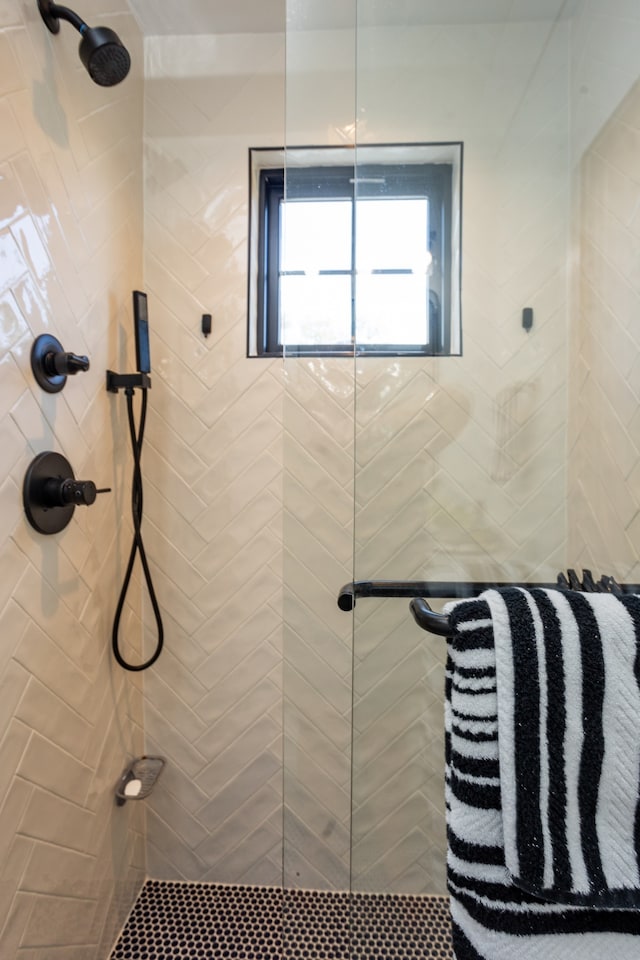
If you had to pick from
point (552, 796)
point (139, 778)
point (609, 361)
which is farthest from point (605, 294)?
point (139, 778)

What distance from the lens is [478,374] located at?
108cm

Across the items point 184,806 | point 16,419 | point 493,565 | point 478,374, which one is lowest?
point 184,806

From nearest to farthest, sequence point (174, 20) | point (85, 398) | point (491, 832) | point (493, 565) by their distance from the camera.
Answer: point (491, 832)
point (493, 565)
point (85, 398)
point (174, 20)

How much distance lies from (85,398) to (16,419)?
0.25 m

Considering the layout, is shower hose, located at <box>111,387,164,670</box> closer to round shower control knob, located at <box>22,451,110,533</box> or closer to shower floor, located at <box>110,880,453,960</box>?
round shower control knob, located at <box>22,451,110,533</box>

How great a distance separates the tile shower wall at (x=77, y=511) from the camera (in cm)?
88

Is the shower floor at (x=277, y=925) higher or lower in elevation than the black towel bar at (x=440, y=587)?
lower

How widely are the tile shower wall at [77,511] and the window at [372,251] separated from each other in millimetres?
503

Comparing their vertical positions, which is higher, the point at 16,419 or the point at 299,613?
the point at 16,419

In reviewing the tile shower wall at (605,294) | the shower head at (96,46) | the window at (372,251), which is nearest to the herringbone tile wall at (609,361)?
the tile shower wall at (605,294)

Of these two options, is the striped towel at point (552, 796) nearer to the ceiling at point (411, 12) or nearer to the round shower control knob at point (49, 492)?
the round shower control knob at point (49, 492)

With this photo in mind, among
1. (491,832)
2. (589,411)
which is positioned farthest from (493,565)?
(491,832)

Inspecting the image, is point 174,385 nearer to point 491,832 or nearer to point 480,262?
point 480,262

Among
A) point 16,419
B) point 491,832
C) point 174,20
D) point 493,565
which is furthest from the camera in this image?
point 174,20
